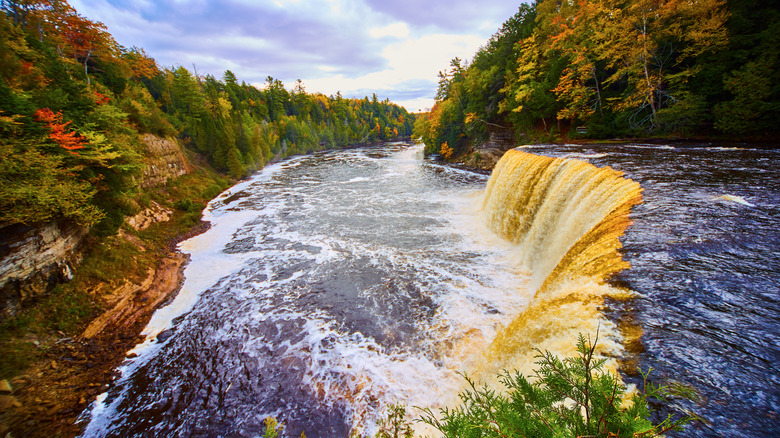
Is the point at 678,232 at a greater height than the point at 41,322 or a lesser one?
greater

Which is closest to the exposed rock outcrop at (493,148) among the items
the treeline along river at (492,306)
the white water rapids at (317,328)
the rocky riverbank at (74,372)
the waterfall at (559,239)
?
the waterfall at (559,239)

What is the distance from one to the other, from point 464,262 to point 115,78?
132 feet

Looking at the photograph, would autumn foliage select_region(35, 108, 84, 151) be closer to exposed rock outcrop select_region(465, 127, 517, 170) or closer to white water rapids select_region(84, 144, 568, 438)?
white water rapids select_region(84, 144, 568, 438)

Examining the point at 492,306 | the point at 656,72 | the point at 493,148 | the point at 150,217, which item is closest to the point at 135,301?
the point at 150,217

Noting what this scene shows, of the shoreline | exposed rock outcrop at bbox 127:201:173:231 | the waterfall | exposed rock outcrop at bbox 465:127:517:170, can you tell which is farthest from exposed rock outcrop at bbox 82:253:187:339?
exposed rock outcrop at bbox 465:127:517:170

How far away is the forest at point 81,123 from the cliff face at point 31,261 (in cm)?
43

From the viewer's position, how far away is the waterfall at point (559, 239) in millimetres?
5199

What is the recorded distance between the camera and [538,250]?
36.5 feet

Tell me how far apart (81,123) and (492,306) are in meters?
17.9

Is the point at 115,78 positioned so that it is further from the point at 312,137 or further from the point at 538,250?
the point at 312,137

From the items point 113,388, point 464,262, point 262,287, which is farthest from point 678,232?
point 113,388

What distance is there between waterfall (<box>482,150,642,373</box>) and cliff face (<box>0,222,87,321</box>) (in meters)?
13.3

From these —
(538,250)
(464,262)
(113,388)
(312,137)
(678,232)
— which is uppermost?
(312,137)

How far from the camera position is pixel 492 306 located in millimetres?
8938
